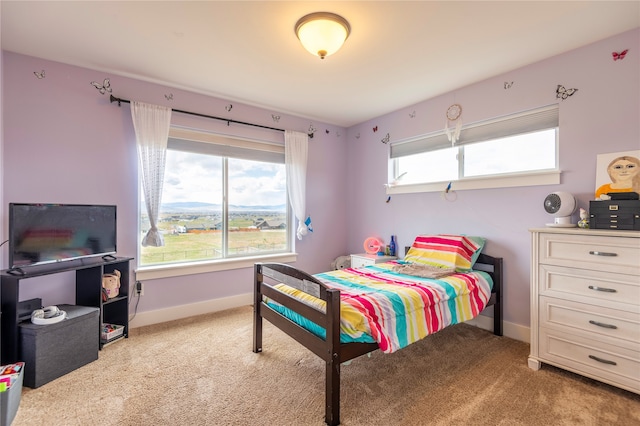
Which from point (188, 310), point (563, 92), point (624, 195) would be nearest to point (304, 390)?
point (188, 310)

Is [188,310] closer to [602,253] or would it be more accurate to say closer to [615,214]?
[602,253]

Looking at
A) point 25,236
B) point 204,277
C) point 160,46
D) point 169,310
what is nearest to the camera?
point 25,236

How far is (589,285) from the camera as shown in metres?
2.02

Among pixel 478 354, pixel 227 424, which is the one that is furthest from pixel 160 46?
pixel 478 354

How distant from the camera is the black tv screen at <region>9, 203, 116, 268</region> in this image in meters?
2.12

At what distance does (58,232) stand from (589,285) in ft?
12.9

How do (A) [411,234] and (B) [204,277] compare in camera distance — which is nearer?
(B) [204,277]

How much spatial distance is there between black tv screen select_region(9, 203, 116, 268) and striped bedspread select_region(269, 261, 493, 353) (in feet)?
5.37

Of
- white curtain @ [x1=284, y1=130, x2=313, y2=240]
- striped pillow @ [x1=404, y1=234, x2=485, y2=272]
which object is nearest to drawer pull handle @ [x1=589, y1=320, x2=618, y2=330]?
striped pillow @ [x1=404, y1=234, x2=485, y2=272]

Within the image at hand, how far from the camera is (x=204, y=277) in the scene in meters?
3.38

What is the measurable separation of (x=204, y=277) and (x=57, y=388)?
154cm

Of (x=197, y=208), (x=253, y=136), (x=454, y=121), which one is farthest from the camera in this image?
(x=253, y=136)

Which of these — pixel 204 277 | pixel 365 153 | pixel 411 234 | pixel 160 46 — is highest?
pixel 160 46

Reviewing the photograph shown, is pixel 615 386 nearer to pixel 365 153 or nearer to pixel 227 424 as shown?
pixel 227 424
